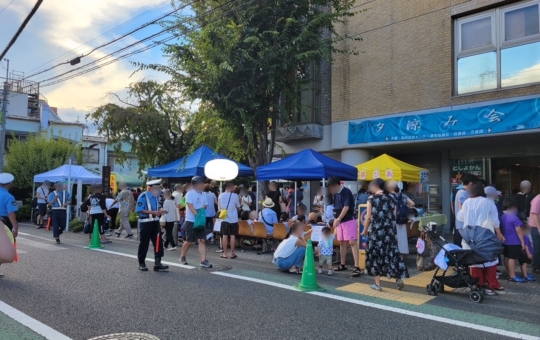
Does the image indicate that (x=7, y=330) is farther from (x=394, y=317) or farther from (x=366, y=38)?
(x=366, y=38)

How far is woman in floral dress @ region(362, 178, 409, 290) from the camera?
21.5 feet

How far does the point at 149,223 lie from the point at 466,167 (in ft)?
36.5

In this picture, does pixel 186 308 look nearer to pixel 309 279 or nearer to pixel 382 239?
pixel 309 279

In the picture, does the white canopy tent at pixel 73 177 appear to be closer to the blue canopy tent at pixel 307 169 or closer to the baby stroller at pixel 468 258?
A: the blue canopy tent at pixel 307 169

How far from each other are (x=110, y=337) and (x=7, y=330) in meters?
1.26

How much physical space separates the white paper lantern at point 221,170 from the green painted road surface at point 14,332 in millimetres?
6892

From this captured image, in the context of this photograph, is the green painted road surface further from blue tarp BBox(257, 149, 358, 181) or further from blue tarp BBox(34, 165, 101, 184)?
blue tarp BBox(34, 165, 101, 184)

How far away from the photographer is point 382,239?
6.59 meters

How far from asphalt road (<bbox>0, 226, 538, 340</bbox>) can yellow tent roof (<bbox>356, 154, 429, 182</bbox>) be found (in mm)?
5497

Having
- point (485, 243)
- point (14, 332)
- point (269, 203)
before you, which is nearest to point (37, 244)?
point (269, 203)

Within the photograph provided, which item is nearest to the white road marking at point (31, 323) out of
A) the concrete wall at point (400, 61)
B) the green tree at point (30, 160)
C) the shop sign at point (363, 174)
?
the shop sign at point (363, 174)

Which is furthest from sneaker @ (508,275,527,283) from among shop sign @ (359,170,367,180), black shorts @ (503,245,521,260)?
shop sign @ (359,170,367,180)

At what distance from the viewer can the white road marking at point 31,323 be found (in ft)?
14.6

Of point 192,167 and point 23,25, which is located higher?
point 23,25
